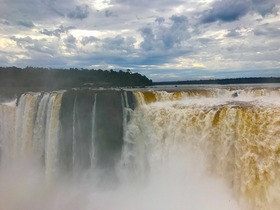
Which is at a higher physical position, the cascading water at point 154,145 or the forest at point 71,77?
the forest at point 71,77

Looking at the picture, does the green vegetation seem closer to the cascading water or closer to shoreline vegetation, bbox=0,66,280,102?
shoreline vegetation, bbox=0,66,280,102

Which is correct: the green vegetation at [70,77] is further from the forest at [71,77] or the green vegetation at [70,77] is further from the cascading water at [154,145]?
the cascading water at [154,145]

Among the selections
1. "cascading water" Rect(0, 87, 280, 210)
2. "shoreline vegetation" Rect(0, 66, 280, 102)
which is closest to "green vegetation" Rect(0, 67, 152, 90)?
"shoreline vegetation" Rect(0, 66, 280, 102)

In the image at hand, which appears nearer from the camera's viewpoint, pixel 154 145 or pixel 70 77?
pixel 154 145

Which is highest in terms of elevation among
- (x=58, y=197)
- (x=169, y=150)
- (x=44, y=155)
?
(x=169, y=150)

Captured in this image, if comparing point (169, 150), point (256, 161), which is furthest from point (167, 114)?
point (256, 161)

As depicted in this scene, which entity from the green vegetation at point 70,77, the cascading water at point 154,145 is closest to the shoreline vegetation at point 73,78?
the green vegetation at point 70,77

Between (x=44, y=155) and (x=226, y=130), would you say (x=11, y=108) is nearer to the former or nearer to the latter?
(x=44, y=155)

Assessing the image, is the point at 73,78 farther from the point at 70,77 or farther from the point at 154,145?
the point at 154,145

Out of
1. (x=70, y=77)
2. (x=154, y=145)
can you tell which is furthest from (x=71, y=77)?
(x=154, y=145)
